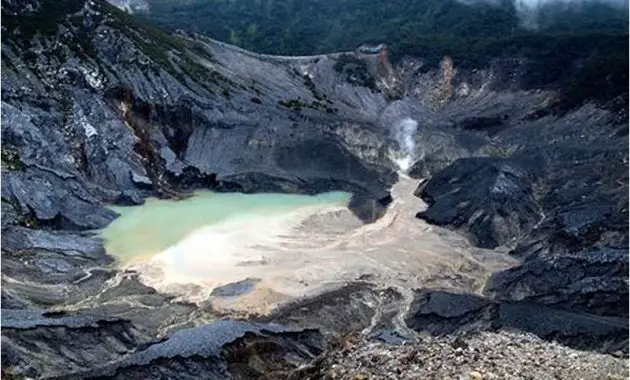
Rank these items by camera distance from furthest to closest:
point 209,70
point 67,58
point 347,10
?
point 347,10 → point 209,70 → point 67,58

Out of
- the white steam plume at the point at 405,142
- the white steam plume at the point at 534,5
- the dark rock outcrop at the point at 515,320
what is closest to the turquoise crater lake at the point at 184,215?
the white steam plume at the point at 405,142

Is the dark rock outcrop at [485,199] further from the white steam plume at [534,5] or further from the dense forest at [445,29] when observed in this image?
the white steam plume at [534,5]

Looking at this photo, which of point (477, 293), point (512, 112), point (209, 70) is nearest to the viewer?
point (477, 293)

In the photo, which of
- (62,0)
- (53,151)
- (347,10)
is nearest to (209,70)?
(62,0)

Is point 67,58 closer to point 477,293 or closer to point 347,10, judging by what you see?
point 477,293

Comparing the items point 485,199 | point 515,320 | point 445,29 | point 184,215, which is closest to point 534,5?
point 445,29

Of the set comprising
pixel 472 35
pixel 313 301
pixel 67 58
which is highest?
pixel 472 35
